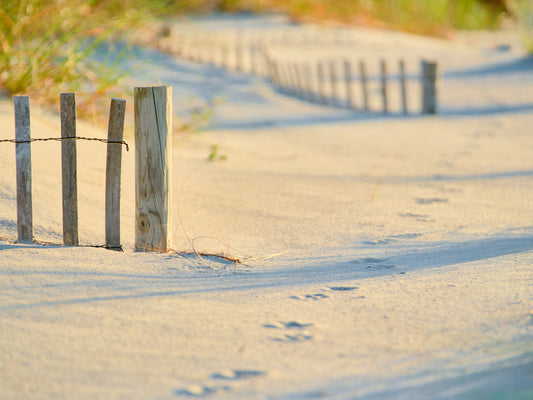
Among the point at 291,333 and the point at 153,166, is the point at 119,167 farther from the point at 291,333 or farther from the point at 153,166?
the point at 291,333

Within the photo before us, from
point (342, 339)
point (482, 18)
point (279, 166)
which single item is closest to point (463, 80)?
point (279, 166)

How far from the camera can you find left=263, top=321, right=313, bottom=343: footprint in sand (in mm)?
2350

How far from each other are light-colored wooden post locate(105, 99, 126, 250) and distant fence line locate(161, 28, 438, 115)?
7602mm

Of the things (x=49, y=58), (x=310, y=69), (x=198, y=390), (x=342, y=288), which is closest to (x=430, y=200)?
(x=342, y=288)

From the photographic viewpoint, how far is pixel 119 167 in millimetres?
3029

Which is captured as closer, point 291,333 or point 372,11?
point 291,333

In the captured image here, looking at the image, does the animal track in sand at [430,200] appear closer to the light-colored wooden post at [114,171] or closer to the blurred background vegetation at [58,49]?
the light-colored wooden post at [114,171]

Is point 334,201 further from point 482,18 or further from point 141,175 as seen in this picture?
point 482,18

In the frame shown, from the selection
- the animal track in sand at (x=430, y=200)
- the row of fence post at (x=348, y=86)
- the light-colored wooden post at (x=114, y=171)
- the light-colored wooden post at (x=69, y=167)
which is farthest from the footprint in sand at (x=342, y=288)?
the row of fence post at (x=348, y=86)

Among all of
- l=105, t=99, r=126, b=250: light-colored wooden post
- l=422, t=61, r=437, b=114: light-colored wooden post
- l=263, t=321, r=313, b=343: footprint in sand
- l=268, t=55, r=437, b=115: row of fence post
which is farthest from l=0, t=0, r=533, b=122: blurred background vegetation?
l=422, t=61, r=437, b=114: light-colored wooden post

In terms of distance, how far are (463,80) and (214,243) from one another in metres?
12.0

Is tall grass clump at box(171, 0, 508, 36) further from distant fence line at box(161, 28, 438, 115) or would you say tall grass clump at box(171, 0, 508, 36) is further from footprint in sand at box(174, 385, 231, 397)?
footprint in sand at box(174, 385, 231, 397)

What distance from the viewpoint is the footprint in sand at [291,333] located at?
235 cm

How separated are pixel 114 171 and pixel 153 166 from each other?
0.20 metres
